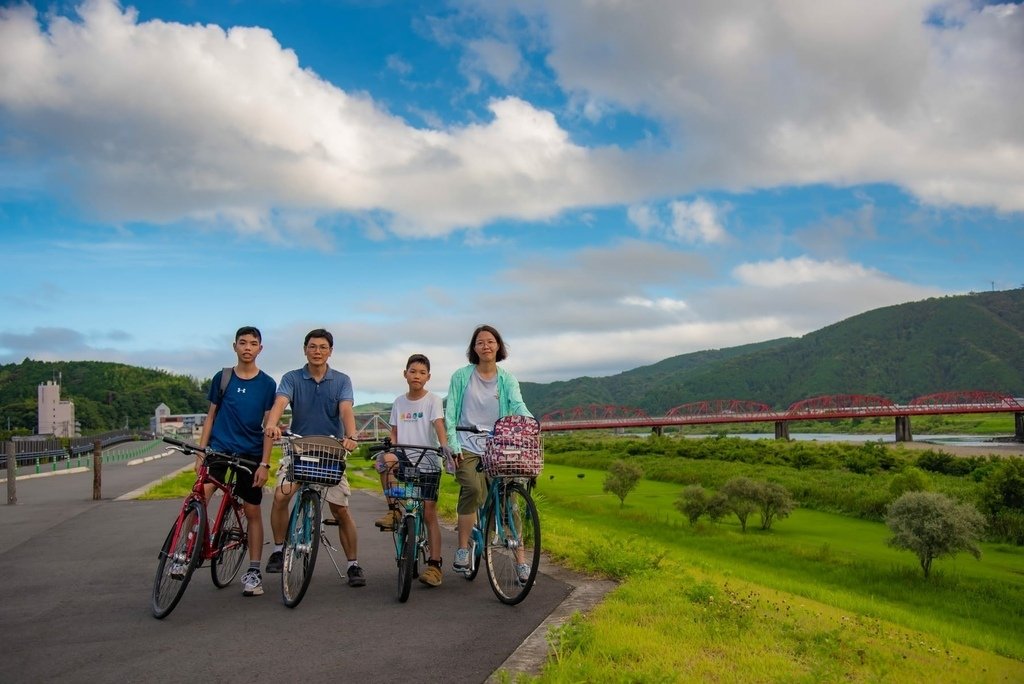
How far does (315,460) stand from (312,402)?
783 mm

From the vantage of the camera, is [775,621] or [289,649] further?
[775,621]

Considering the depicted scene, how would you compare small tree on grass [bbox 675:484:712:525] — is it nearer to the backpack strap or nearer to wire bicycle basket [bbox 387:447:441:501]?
wire bicycle basket [bbox 387:447:441:501]

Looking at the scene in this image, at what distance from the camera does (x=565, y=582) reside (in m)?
6.79

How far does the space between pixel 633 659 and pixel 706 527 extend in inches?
1571

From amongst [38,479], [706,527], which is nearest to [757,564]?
[706,527]

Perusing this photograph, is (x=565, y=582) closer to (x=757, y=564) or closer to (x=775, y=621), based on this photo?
(x=775, y=621)

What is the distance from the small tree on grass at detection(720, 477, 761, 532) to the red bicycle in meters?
40.9

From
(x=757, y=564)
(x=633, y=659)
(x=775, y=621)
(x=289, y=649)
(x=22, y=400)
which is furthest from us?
(x=22, y=400)

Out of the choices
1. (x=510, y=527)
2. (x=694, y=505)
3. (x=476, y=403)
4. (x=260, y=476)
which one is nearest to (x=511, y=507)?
(x=510, y=527)

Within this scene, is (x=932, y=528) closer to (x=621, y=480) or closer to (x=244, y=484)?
(x=621, y=480)

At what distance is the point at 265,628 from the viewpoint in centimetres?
546

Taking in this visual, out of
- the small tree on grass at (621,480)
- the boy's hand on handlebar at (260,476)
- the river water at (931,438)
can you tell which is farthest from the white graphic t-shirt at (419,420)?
the river water at (931,438)

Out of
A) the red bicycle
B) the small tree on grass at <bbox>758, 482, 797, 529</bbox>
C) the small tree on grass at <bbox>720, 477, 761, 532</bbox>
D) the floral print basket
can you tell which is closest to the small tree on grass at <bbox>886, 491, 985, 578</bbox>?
the small tree on grass at <bbox>758, 482, 797, 529</bbox>

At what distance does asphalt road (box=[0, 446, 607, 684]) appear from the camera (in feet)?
15.1
